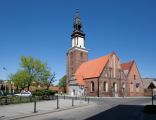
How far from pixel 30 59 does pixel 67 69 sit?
14213mm

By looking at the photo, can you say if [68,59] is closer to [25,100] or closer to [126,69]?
[126,69]

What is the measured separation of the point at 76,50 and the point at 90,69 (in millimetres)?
8758

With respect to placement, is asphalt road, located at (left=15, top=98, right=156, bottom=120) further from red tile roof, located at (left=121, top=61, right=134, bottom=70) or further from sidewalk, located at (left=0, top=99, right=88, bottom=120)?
red tile roof, located at (left=121, top=61, right=134, bottom=70)

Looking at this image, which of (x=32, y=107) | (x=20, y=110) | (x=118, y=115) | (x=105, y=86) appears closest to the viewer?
(x=118, y=115)

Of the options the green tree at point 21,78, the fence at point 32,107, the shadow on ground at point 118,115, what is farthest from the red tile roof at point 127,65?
the shadow on ground at point 118,115

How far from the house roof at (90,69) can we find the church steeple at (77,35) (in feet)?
22.3

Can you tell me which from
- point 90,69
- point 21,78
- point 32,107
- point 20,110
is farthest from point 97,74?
point 20,110

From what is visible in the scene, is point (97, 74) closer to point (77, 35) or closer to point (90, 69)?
point (90, 69)

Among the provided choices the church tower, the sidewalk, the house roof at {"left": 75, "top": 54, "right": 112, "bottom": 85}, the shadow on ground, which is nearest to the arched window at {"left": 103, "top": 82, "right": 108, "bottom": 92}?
the house roof at {"left": 75, "top": 54, "right": 112, "bottom": 85}

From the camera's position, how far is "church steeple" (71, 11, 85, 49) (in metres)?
76.9

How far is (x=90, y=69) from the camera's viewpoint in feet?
233

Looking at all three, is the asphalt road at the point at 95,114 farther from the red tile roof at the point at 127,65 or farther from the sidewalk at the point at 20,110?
the red tile roof at the point at 127,65

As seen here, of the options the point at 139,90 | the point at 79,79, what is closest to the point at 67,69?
the point at 79,79

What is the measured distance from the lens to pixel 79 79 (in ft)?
230
